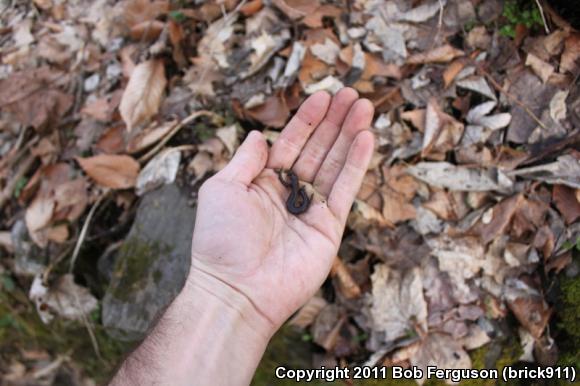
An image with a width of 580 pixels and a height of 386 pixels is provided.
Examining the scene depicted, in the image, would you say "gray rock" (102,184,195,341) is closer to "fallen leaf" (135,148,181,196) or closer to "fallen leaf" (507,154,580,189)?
"fallen leaf" (135,148,181,196)

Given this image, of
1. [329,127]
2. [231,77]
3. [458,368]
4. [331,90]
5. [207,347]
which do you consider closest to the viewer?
[207,347]

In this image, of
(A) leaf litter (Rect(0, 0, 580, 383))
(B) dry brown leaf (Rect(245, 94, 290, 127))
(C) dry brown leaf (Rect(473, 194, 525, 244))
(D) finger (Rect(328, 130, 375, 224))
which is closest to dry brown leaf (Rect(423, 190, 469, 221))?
(A) leaf litter (Rect(0, 0, 580, 383))

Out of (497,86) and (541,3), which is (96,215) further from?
(541,3)

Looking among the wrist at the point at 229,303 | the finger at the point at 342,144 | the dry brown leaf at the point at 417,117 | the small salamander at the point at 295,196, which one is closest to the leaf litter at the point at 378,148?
the dry brown leaf at the point at 417,117

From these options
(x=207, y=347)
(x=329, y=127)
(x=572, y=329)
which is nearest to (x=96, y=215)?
(x=207, y=347)

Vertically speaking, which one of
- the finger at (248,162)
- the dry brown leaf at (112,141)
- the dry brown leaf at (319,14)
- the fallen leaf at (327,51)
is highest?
the dry brown leaf at (319,14)

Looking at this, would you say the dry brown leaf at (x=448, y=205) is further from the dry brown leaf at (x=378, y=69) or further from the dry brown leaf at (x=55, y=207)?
the dry brown leaf at (x=55, y=207)

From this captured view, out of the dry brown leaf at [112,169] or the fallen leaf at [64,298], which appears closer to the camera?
the dry brown leaf at [112,169]
